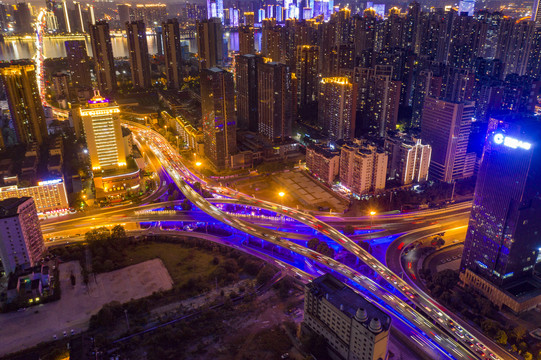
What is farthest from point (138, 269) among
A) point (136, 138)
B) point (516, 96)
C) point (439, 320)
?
point (516, 96)

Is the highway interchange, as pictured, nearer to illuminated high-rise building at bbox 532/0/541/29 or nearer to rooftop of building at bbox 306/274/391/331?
rooftop of building at bbox 306/274/391/331

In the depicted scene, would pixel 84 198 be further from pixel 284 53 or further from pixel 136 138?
pixel 284 53

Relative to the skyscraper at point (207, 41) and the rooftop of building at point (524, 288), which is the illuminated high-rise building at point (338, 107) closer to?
the rooftop of building at point (524, 288)

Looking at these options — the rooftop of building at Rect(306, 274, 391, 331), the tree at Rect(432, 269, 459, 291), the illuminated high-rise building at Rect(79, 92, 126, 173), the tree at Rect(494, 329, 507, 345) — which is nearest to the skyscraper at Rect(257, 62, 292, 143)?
the illuminated high-rise building at Rect(79, 92, 126, 173)

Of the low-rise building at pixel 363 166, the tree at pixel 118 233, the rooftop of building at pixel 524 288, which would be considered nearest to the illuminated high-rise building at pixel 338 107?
the low-rise building at pixel 363 166

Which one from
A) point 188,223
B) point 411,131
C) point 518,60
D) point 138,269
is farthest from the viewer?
point 518,60

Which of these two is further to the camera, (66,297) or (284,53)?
(284,53)
